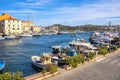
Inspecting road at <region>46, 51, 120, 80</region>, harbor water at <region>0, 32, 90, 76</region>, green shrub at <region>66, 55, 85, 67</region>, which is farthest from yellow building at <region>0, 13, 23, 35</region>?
road at <region>46, 51, 120, 80</region>

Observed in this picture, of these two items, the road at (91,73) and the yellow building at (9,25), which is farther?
the yellow building at (9,25)

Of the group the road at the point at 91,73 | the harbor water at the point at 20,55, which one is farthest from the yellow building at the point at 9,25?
the road at the point at 91,73

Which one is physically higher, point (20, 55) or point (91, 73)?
point (91, 73)

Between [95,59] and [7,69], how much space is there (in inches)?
528

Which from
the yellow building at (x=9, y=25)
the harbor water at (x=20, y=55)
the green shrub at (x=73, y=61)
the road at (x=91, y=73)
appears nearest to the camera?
the road at (x=91, y=73)

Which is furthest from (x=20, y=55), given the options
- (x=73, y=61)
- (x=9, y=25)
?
(x=9, y=25)

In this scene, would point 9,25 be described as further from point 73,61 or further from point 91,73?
point 91,73

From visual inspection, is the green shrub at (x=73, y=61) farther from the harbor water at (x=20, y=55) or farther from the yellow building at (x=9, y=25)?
the yellow building at (x=9, y=25)

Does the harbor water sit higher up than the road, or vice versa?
the road

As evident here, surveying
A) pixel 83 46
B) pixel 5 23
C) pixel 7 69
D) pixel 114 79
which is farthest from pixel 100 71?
pixel 5 23

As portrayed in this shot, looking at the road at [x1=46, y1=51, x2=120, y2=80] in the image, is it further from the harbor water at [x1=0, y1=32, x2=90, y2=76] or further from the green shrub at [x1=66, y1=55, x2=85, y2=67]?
the harbor water at [x1=0, y1=32, x2=90, y2=76]

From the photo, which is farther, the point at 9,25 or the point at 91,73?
the point at 9,25

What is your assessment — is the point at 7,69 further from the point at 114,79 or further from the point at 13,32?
the point at 13,32

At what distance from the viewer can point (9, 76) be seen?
52.5ft
